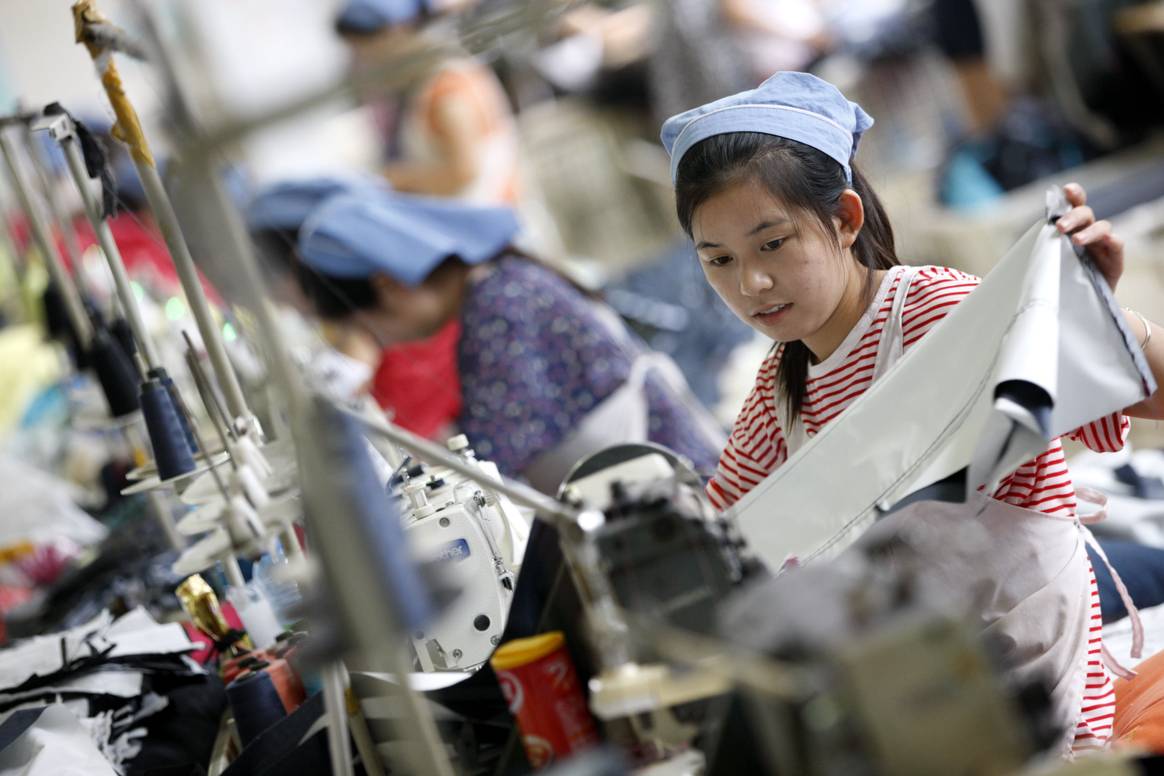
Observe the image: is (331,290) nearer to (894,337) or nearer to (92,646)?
(92,646)

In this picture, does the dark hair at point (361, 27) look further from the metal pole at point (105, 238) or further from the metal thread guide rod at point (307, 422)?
the metal thread guide rod at point (307, 422)

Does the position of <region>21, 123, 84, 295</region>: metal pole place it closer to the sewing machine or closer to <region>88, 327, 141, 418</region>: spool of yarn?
<region>88, 327, 141, 418</region>: spool of yarn

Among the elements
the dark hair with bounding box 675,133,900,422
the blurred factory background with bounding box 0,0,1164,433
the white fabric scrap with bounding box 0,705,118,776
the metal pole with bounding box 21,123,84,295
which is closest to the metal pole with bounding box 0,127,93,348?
the metal pole with bounding box 21,123,84,295

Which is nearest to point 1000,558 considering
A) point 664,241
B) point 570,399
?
point 570,399

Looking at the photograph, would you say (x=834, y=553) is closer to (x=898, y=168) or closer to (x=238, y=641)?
(x=238, y=641)

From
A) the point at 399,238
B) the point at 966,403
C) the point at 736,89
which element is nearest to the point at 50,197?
the point at 399,238

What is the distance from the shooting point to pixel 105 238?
1.54 m

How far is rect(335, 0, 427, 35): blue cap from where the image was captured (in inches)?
162

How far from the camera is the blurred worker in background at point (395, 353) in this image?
2805 millimetres

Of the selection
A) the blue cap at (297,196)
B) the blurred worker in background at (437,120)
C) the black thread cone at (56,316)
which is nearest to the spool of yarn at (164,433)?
the black thread cone at (56,316)

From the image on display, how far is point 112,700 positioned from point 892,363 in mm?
1086

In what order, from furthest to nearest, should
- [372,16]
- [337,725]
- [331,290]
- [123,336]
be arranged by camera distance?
[372,16] → [331,290] → [123,336] → [337,725]

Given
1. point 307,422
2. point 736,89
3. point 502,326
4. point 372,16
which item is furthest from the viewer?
point 736,89

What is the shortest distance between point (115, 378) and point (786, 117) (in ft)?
4.28
